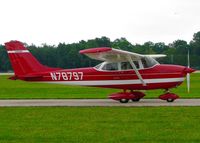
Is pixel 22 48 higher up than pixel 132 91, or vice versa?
pixel 22 48

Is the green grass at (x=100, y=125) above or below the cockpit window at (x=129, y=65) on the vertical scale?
below

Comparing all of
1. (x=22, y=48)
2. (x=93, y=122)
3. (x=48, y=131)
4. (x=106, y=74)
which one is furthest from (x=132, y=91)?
(x=48, y=131)

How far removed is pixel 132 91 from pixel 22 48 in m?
5.36

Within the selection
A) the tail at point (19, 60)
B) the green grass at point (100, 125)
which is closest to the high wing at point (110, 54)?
the tail at point (19, 60)

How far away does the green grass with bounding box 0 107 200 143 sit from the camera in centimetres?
1156

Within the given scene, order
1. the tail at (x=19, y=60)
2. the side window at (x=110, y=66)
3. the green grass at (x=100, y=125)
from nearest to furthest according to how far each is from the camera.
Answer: the green grass at (x=100, y=125), the side window at (x=110, y=66), the tail at (x=19, y=60)

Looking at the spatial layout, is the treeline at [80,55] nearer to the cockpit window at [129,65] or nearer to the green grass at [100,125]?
the cockpit window at [129,65]

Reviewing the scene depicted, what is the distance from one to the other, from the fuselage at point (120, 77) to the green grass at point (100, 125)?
14.8ft

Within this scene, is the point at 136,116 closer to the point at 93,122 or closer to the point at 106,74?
the point at 93,122

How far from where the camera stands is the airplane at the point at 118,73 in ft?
74.2

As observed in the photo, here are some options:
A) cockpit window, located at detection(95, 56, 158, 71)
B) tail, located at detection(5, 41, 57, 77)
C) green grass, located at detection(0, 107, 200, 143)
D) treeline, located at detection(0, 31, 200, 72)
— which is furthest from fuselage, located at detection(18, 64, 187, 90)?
treeline, located at detection(0, 31, 200, 72)

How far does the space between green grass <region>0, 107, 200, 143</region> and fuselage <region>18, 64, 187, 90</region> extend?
4503 mm

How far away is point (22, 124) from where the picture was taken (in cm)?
1422

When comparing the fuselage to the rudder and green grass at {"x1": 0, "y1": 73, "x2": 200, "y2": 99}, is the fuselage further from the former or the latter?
green grass at {"x1": 0, "y1": 73, "x2": 200, "y2": 99}
